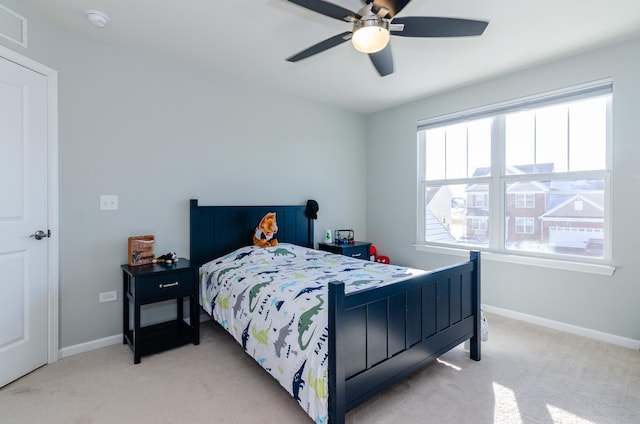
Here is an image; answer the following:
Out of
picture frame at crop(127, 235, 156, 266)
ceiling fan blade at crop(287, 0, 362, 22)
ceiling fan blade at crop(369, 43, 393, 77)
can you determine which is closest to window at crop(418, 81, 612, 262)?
ceiling fan blade at crop(369, 43, 393, 77)

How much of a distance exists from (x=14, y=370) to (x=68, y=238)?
36.6 inches

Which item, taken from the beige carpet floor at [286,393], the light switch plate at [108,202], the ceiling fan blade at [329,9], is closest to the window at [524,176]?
the beige carpet floor at [286,393]

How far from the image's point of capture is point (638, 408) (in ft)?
6.03

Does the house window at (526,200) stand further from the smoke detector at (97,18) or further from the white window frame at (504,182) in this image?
the smoke detector at (97,18)

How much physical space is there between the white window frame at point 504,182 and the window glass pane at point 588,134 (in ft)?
0.16

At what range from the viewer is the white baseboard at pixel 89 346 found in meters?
2.45

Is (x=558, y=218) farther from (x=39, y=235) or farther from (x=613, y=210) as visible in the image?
(x=39, y=235)

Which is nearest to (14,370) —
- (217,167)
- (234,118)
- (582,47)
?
(217,167)

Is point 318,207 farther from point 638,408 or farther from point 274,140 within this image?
point 638,408

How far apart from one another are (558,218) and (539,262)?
464 mm

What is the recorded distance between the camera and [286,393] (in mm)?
2014

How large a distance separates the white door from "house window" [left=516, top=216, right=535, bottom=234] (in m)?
4.25

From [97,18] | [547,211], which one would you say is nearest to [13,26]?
[97,18]

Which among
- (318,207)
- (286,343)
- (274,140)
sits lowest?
(286,343)
